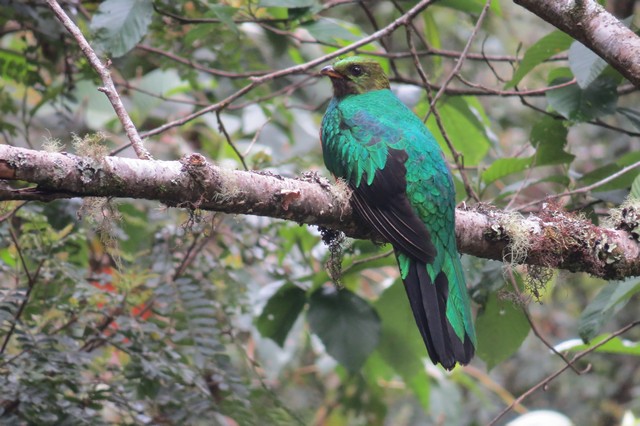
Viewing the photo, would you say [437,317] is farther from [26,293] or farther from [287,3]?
[287,3]

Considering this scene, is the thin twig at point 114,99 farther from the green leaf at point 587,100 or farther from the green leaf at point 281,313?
the green leaf at point 587,100

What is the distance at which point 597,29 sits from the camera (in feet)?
9.90

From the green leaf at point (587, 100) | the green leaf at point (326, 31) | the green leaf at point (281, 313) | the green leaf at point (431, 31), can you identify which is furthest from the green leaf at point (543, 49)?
the green leaf at point (281, 313)

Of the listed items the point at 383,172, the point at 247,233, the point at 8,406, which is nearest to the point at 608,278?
the point at 383,172

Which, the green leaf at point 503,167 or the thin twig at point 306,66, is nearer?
the thin twig at point 306,66

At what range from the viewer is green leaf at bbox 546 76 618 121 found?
3593 millimetres

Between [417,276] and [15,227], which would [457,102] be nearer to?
[417,276]

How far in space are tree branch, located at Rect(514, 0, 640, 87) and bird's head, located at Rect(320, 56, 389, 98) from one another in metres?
1.08

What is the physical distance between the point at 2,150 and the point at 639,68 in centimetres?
228

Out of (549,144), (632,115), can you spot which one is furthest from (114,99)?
(632,115)

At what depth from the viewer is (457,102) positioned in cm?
425

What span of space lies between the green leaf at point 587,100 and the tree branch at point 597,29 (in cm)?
58

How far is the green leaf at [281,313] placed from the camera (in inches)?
155

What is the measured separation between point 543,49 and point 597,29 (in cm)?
67
